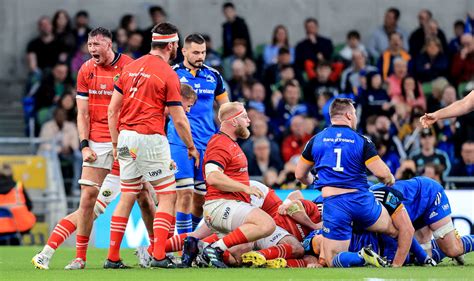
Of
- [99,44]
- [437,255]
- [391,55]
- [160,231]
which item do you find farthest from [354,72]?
[160,231]

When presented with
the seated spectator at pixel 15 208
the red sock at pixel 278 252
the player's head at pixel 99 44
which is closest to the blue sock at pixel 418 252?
the red sock at pixel 278 252

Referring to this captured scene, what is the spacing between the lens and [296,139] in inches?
898

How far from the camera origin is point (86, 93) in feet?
45.8

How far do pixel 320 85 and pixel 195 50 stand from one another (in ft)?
33.9

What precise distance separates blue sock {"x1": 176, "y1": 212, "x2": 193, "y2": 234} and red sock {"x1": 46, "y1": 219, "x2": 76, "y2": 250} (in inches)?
58.3

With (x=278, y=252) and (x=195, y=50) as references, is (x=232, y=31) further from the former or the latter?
(x=278, y=252)

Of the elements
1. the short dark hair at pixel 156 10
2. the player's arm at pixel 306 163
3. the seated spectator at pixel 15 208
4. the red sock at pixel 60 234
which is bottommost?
the seated spectator at pixel 15 208

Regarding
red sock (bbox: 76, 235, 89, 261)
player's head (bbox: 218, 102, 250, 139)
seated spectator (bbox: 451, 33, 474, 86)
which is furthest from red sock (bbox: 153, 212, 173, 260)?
seated spectator (bbox: 451, 33, 474, 86)

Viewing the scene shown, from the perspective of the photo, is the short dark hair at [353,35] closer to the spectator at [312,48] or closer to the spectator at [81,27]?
the spectator at [312,48]

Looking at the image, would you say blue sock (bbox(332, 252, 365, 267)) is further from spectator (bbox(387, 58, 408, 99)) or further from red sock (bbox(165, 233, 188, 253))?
spectator (bbox(387, 58, 408, 99))

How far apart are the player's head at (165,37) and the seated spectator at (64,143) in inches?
395

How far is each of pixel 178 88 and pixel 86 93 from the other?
1.22 m

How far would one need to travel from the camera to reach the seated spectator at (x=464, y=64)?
25812 mm

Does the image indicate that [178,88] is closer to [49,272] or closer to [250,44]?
[49,272]
